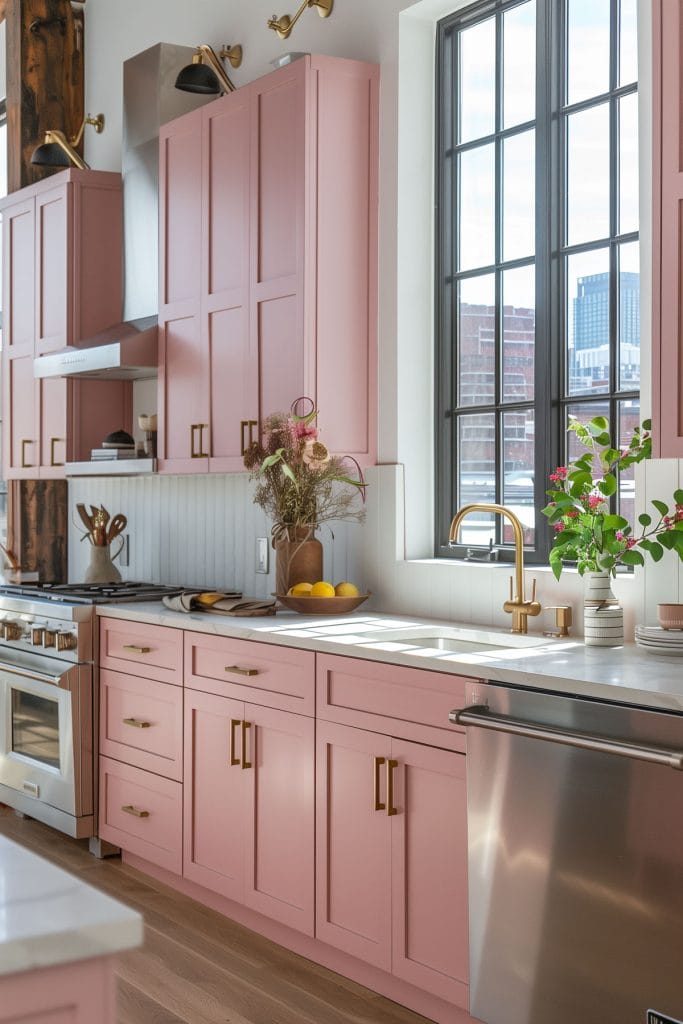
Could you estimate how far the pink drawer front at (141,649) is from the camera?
383cm

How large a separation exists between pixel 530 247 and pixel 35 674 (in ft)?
7.82

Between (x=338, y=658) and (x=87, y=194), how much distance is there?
296 cm

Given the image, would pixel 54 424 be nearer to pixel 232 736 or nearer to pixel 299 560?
pixel 299 560

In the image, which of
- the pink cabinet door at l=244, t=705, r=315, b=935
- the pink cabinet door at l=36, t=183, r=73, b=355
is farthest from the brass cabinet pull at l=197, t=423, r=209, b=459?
the pink cabinet door at l=36, t=183, r=73, b=355

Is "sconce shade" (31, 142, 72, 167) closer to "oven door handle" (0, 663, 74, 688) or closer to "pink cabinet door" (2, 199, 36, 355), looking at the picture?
"pink cabinet door" (2, 199, 36, 355)

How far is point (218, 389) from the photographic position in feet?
13.7

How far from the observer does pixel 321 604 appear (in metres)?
3.74

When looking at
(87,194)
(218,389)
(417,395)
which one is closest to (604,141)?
(417,395)

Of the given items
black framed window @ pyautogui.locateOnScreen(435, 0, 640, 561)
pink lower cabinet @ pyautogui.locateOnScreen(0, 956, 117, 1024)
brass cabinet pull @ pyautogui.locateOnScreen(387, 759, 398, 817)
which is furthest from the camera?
black framed window @ pyautogui.locateOnScreen(435, 0, 640, 561)

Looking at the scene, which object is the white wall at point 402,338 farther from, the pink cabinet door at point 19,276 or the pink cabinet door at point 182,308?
the pink cabinet door at point 19,276

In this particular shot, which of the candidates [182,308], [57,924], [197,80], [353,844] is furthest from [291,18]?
[57,924]

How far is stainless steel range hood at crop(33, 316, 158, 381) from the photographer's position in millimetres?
4484

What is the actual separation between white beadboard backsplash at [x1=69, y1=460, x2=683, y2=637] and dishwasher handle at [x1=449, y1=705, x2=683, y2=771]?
0.68m

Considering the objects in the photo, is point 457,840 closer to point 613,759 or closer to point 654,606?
point 613,759
